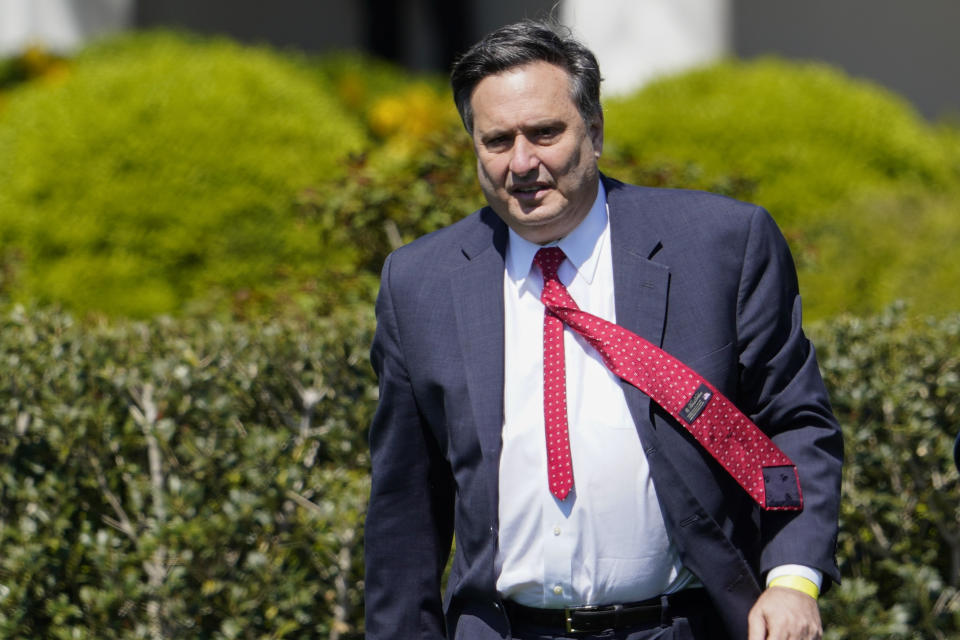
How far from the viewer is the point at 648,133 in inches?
301

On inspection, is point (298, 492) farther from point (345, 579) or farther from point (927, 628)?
point (927, 628)

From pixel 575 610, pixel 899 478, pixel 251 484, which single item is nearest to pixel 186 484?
pixel 251 484

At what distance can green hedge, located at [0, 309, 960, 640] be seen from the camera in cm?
323

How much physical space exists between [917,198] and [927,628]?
415 cm

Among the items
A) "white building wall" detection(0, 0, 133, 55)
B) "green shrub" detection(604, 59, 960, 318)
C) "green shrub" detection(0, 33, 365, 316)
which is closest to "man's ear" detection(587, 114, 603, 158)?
"green shrub" detection(604, 59, 960, 318)

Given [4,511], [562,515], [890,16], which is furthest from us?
[890,16]

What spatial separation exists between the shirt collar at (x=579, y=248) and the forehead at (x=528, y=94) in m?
0.22

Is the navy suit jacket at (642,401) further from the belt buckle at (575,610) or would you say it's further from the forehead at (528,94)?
the forehead at (528,94)

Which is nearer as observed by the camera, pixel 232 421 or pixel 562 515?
pixel 562 515

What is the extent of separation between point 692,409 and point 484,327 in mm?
423

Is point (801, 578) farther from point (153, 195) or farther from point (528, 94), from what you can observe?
point (153, 195)

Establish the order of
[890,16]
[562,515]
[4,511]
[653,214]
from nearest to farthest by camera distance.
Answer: [562,515]
[653,214]
[4,511]
[890,16]

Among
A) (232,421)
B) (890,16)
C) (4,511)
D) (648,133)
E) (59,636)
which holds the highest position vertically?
(890,16)

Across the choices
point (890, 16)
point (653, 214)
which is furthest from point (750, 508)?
point (890, 16)
